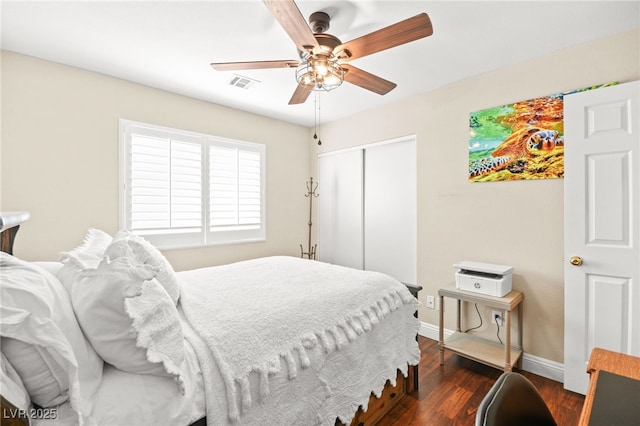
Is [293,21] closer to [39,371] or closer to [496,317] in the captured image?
[39,371]

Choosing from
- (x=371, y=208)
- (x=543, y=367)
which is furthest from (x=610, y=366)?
(x=371, y=208)

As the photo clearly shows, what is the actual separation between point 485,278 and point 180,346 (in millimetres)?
2264

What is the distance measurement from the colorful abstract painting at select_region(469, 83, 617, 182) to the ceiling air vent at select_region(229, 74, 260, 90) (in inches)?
82.6

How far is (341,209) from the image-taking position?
13.2 ft

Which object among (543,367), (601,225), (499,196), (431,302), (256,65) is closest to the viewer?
(256,65)

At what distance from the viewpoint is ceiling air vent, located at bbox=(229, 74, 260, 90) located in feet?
8.97

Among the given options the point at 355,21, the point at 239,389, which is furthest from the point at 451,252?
the point at 239,389

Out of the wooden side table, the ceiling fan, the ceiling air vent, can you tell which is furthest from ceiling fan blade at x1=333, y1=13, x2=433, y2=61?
the wooden side table

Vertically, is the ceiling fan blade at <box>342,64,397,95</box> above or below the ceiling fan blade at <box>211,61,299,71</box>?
below

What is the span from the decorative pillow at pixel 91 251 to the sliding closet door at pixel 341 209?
273 cm

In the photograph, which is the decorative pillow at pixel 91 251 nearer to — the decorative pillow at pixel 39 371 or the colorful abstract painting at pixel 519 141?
the decorative pillow at pixel 39 371

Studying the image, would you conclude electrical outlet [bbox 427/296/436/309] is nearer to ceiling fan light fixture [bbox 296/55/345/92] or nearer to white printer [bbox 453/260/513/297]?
white printer [bbox 453/260/513/297]

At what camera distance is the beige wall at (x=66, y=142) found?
7.44 feet

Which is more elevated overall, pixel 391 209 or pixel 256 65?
pixel 256 65
